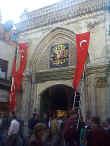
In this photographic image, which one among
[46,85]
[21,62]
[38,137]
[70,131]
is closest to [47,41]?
[21,62]

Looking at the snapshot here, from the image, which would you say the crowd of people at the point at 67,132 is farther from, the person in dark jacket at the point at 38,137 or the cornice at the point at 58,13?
the cornice at the point at 58,13

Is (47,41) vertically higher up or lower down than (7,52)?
higher up

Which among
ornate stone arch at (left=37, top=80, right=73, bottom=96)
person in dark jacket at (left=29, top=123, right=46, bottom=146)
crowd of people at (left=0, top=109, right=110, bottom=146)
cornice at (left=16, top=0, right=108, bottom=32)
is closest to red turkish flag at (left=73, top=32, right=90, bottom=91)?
ornate stone arch at (left=37, top=80, right=73, bottom=96)

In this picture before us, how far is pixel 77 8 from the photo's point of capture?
1145cm

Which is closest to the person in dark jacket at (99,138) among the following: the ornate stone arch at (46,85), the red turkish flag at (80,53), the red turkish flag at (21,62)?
the red turkish flag at (80,53)

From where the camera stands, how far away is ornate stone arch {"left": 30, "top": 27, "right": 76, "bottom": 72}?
11836mm

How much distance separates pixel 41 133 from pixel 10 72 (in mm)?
10097

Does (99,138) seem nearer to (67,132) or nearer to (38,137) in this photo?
(38,137)

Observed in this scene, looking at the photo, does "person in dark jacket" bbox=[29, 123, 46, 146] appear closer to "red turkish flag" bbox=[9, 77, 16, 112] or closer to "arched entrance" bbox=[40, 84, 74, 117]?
"red turkish flag" bbox=[9, 77, 16, 112]

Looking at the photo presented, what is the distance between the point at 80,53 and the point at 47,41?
284cm

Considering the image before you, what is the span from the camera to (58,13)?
1208 centimetres

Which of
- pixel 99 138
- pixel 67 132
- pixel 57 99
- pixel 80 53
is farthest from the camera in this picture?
pixel 57 99

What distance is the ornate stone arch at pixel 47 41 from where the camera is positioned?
38.8 ft

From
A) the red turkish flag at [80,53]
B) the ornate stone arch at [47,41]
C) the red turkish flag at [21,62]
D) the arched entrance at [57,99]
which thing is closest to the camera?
the red turkish flag at [80,53]
